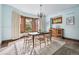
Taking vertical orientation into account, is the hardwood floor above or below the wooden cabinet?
below

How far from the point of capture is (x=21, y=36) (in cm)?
195

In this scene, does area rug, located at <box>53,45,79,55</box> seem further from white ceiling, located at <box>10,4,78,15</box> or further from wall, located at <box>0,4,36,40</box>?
wall, located at <box>0,4,36,40</box>

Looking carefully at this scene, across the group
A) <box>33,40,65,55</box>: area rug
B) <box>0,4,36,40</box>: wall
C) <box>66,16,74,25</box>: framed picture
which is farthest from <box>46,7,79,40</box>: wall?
<box>0,4,36,40</box>: wall

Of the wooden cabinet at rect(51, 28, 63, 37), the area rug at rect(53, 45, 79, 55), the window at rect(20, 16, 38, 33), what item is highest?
the window at rect(20, 16, 38, 33)

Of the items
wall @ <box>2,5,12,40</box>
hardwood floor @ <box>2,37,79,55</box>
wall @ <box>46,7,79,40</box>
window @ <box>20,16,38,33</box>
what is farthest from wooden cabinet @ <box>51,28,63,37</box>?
wall @ <box>2,5,12,40</box>

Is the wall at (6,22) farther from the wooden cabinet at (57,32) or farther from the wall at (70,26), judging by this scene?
the wooden cabinet at (57,32)

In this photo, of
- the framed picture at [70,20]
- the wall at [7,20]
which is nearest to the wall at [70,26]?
the framed picture at [70,20]

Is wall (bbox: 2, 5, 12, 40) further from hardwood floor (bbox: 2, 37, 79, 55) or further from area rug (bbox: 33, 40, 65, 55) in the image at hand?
area rug (bbox: 33, 40, 65, 55)

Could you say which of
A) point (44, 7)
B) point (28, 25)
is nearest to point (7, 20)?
point (28, 25)

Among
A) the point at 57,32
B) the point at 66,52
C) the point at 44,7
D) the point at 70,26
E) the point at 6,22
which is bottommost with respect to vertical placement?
the point at 66,52

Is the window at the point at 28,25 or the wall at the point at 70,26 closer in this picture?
the wall at the point at 70,26

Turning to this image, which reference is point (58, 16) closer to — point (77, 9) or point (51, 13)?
point (51, 13)

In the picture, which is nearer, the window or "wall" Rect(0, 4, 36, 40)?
"wall" Rect(0, 4, 36, 40)

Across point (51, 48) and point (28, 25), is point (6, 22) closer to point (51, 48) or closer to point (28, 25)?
point (28, 25)
